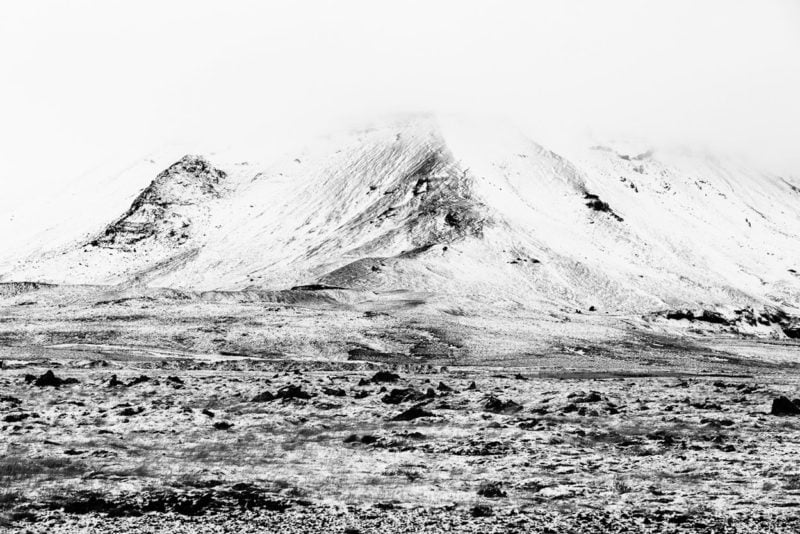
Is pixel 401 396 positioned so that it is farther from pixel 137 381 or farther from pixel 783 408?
pixel 783 408

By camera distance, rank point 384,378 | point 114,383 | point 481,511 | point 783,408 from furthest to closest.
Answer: point 384,378, point 114,383, point 783,408, point 481,511

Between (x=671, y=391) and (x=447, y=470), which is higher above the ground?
(x=447, y=470)

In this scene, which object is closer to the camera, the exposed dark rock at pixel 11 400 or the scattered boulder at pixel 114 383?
the exposed dark rock at pixel 11 400

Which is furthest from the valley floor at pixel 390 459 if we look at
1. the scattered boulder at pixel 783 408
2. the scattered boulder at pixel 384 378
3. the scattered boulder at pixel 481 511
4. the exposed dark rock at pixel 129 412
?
the scattered boulder at pixel 384 378

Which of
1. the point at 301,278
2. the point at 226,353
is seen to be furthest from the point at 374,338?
the point at 301,278

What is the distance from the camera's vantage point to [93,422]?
2744 centimetres

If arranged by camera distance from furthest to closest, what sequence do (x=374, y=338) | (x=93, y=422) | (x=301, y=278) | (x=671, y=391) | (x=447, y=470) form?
(x=301, y=278) < (x=374, y=338) < (x=671, y=391) < (x=93, y=422) < (x=447, y=470)

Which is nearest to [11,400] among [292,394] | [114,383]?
[114,383]

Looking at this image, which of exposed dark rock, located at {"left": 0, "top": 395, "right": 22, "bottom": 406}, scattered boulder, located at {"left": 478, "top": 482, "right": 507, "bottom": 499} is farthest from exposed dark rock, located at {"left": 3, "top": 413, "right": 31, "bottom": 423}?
scattered boulder, located at {"left": 478, "top": 482, "right": 507, "bottom": 499}

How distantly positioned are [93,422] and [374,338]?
66.8m

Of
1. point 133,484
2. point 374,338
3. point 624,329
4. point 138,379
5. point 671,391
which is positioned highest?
point 133,484

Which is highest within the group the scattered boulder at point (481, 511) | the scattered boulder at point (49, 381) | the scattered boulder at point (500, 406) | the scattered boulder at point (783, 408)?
the scattered boulder at point (481, 511)

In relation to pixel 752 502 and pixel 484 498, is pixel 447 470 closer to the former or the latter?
pixel 484 498

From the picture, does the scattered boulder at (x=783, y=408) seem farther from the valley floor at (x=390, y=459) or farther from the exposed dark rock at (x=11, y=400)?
the exposed dark rock at (x=11, y=400)
